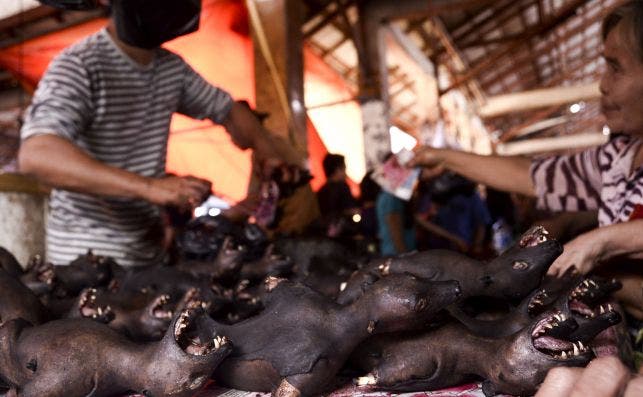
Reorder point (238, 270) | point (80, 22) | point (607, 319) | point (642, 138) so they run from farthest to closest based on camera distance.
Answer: point (80, 22), point (642, 138), point (238, 270), point (607, 319)

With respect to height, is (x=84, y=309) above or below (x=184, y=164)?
above

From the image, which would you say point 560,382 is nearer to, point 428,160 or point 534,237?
point 534,237

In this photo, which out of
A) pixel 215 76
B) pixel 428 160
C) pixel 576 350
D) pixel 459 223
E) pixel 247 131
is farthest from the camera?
pixel 215 76

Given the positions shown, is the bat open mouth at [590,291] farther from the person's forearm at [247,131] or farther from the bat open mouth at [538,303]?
the person's forearm at [247,131]

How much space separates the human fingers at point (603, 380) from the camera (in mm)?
688

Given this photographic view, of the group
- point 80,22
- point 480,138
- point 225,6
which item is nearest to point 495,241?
point 225,6

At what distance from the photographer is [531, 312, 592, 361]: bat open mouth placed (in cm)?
92

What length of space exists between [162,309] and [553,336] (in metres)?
0.85

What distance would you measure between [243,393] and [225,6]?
4827mm

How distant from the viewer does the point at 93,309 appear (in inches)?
48.6

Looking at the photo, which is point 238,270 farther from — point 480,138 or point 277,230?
point 480,138

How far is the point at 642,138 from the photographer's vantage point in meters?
1.82

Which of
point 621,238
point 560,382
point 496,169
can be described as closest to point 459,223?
point 496,169

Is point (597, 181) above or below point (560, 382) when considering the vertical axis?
below
